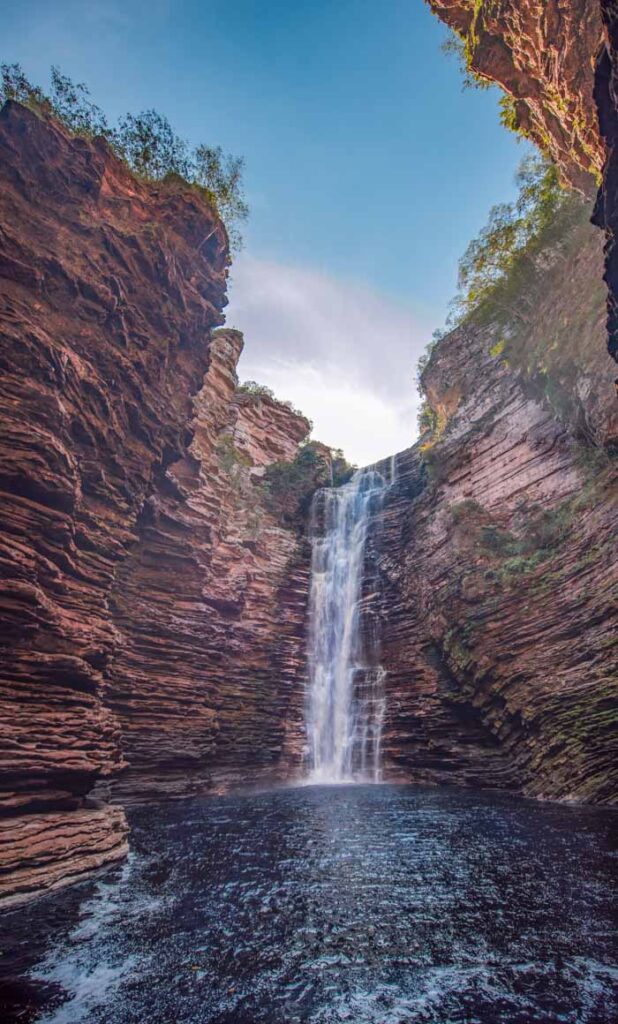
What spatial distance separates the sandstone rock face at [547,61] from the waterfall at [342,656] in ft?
65.6

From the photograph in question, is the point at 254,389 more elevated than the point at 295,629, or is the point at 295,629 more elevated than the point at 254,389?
the point at 254,389

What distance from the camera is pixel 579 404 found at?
17203mm

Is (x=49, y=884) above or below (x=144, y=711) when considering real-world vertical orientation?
below

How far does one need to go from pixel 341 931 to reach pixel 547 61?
15872 millimetres

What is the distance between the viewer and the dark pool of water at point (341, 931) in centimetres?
414

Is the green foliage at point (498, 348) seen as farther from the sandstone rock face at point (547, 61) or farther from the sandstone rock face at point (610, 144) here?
the sandstone rock face at point (610, 144)

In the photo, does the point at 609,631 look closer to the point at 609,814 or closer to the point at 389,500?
the point at 609,814

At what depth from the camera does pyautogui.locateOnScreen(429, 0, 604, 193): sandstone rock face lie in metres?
8.54

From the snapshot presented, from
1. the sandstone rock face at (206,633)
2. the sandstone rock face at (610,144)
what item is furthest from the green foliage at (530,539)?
the sandstone rock face at (206,633)

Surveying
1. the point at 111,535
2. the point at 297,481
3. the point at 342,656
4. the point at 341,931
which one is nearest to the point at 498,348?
the point at 297,481

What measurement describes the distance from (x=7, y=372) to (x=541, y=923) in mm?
13564

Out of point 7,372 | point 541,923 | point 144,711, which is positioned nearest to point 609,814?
point 541,923

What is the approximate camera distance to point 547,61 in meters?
9.29

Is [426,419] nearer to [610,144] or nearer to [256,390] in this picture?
[256,390]
